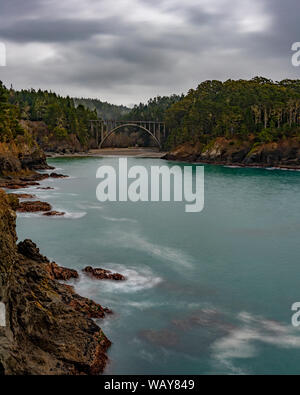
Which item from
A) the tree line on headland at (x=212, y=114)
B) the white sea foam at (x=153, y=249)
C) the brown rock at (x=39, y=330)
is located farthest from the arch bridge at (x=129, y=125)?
the brown rock at (x=39, y=330)

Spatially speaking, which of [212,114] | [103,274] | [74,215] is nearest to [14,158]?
[74,215]

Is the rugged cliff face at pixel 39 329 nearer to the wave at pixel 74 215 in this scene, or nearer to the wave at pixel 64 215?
the wave at pixel 64 215

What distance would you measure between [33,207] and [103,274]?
18.8 metres

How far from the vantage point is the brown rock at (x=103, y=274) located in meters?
21.1

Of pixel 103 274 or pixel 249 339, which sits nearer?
pixel 249 339

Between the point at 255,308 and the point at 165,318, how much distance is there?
430 cm

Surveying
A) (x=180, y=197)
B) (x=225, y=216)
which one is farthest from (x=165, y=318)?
(x=180, y=197)

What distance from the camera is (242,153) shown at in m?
98.7

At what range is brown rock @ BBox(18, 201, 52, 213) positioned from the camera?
37281 millimetres

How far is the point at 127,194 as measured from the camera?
172ft

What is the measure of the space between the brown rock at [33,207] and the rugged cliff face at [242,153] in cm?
6172

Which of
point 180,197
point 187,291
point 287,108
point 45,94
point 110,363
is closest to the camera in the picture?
point 110,363

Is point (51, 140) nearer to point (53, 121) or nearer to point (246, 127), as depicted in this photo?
point (53, 121)

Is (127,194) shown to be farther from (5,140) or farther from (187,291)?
(187,291)
